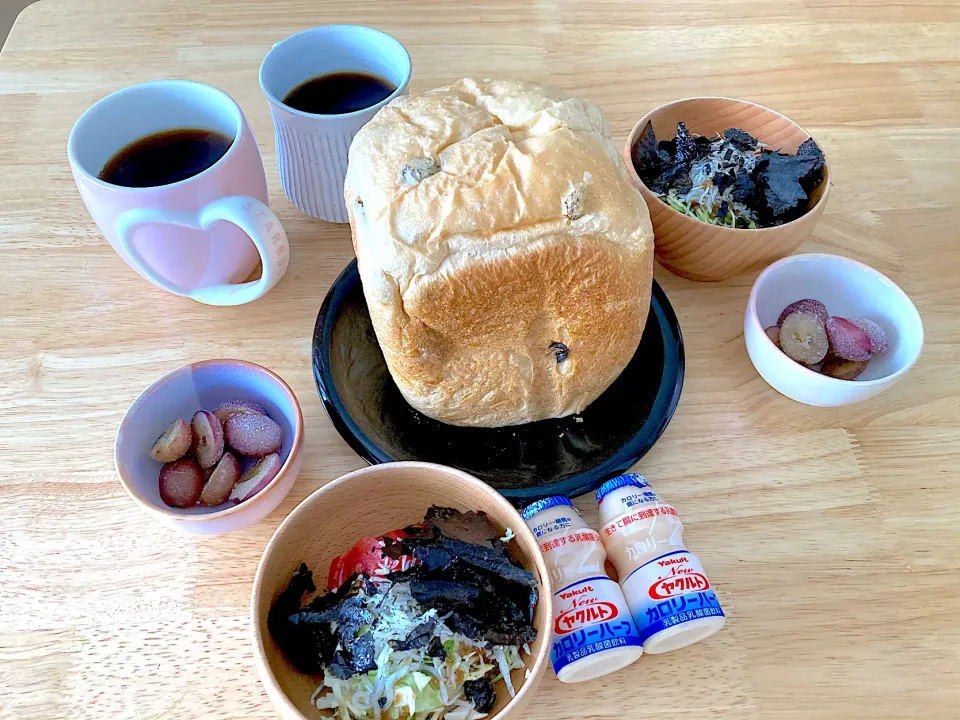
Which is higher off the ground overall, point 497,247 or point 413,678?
point 497,247

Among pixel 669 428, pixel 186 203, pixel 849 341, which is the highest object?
pixel 186 203

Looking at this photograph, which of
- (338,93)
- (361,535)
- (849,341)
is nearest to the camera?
(361,535)

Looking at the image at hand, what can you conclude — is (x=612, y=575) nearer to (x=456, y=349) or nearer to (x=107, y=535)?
(x=456, y=349)

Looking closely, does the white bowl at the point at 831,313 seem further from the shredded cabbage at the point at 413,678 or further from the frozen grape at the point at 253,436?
the frozen grape at the point at 253,436

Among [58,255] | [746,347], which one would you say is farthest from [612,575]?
[58,255]

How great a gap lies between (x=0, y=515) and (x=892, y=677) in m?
0.95

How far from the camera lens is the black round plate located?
0.80m

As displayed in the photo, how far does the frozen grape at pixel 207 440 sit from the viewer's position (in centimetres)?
77

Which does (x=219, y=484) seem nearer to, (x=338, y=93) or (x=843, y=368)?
(x=338, y=93)

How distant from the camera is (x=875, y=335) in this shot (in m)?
0.88

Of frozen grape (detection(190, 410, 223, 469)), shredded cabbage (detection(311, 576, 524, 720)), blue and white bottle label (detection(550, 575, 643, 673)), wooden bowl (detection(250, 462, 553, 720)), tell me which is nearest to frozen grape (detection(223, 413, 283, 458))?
frozen grape (detection(190, 410, 223, 469))

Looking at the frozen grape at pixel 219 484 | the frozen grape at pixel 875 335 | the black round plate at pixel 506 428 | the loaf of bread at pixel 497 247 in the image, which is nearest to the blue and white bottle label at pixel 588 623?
the black round plate at pixel 506 428

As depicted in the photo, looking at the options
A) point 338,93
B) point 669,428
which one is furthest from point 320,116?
point 669,428

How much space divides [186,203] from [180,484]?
0.31m
